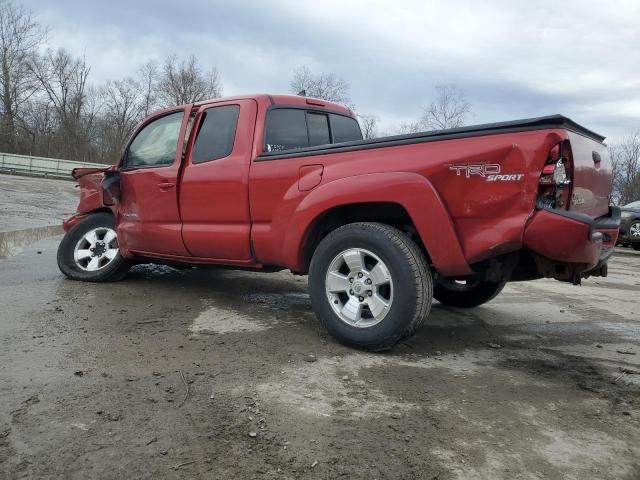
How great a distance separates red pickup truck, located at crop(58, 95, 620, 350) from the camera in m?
3.12

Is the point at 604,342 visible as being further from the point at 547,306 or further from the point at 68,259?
the point at 68,259

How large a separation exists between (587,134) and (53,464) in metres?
3.55

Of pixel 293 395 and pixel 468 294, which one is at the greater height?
pixel 468 294

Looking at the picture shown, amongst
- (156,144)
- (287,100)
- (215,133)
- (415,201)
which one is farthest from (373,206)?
(156,144)

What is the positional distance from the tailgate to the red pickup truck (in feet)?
0.05

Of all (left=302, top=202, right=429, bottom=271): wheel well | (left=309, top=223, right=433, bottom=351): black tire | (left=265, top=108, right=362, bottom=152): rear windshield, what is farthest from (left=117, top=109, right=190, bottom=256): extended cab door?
(left=309, top=223, right=433, bottom=351): black tire

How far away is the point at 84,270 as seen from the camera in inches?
230

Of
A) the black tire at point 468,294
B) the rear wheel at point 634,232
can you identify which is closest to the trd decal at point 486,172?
the black tire at point 468,294

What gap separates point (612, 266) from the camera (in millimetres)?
10391

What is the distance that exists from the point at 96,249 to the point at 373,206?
3.55 m

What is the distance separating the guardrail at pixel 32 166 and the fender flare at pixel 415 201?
33762mm

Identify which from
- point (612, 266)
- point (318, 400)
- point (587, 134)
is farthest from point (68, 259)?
point (612, 266)

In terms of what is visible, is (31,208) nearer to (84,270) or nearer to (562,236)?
(84,270)

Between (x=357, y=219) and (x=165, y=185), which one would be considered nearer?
(x=357, y=219)
